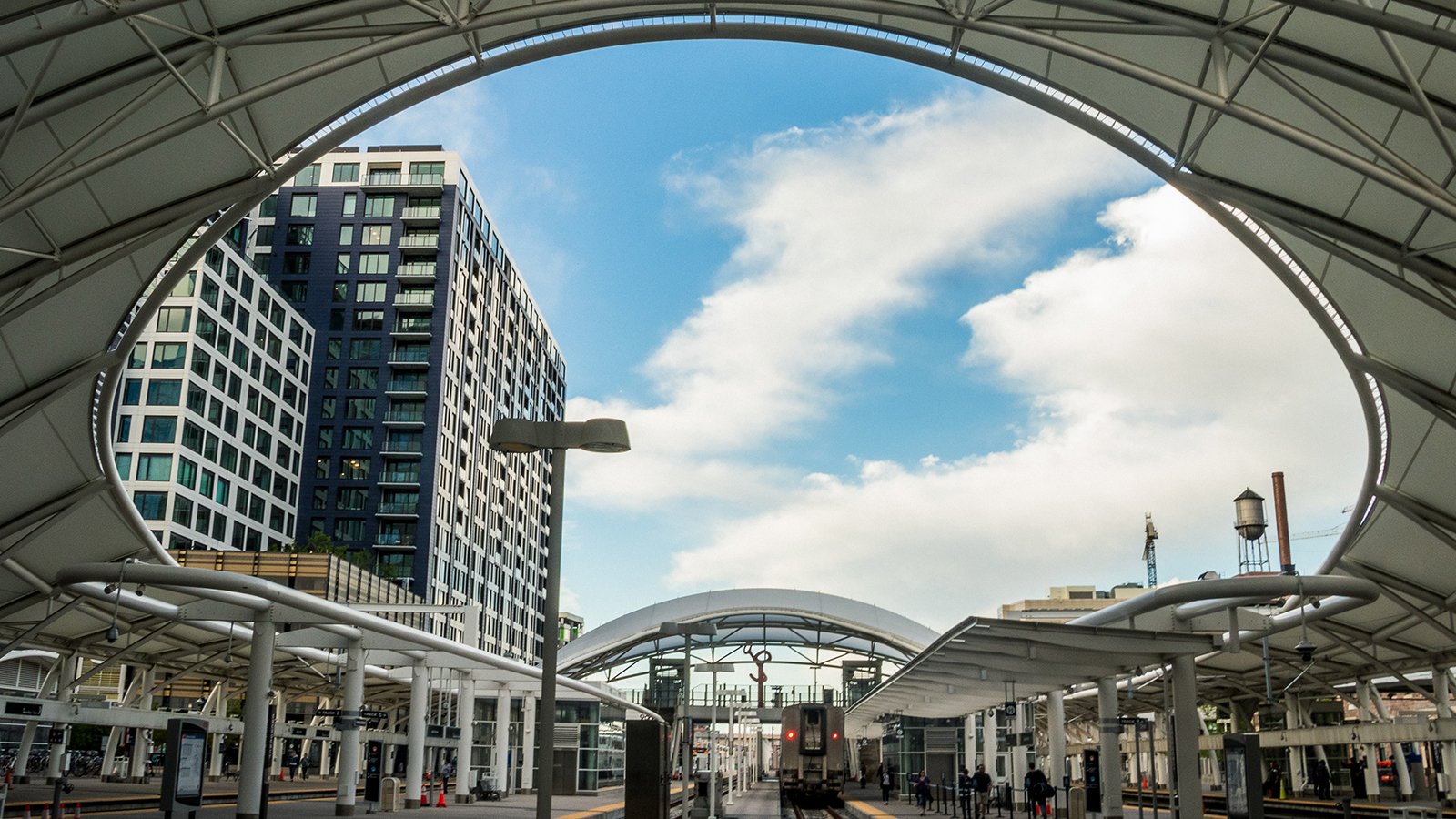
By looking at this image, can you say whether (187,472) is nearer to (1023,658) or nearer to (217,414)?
(217,414)

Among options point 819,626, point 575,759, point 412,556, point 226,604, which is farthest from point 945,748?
point 412,556

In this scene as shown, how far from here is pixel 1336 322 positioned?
25.1 meters

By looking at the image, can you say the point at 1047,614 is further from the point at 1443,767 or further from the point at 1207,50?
the point at 1207,50

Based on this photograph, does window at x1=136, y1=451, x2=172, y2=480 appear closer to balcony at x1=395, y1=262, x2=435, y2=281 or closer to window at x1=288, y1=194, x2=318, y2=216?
balcony at x1=395, y1=262, x2=435, y2=281

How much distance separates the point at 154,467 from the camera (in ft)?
248

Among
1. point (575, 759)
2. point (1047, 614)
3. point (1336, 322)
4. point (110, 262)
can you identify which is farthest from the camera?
point (1047, 614)

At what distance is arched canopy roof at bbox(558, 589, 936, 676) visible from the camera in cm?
7831

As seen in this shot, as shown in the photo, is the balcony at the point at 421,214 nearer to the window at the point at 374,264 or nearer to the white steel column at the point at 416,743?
the window at the point at 374,264

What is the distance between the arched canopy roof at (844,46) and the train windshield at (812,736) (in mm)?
33362

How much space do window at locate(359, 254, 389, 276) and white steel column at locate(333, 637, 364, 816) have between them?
74873mm

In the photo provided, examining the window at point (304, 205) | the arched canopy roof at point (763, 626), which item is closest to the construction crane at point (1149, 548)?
the arched canopy roof at point (763, 626)

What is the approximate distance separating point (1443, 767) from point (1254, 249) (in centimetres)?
3275

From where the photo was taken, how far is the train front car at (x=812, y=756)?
56.9 metres

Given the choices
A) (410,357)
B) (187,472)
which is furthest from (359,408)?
(187,472)
